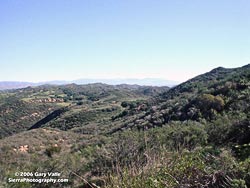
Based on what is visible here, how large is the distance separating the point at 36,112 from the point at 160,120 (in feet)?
239

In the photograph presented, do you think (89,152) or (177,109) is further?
(177,109)

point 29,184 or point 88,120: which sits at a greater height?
point 29,184

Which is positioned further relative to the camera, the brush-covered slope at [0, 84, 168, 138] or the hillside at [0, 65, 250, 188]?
the brush-covered slope at [0, 84, 168, 138]

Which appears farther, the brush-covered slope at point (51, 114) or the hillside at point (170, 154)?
the brush-covered slope at point (51, 114)

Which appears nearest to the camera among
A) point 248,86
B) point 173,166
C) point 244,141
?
point 173,166

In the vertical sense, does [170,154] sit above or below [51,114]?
above

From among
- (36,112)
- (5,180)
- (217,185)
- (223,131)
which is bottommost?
(36,112)

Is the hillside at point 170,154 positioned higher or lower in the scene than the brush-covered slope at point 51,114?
higher

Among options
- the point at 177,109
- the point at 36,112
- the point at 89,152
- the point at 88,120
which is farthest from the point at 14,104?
the point at 89,152

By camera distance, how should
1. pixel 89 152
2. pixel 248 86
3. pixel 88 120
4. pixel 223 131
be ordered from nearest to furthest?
pixel 223 131 → pixel 89 152 → pixel 248 86 → pixel 88 120

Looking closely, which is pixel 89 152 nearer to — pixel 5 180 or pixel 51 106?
pixel 5 180

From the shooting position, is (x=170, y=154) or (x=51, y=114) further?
(x=51, y=114)

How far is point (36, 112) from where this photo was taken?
315ft

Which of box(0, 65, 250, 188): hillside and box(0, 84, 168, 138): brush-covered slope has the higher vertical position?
box(0, 65, 250, 188): hillside
